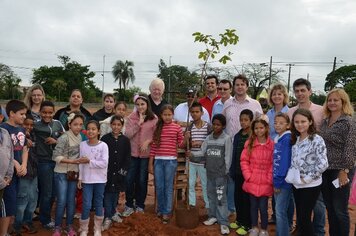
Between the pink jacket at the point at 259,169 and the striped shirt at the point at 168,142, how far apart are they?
3.61 ft

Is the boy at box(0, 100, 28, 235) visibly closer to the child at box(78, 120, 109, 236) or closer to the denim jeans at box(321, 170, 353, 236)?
the child at box(78, 120, 109, 236)

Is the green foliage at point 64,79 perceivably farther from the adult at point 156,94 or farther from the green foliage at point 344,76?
the adult at point 156,94

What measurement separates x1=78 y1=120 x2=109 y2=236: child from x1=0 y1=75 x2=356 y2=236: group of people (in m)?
0.01

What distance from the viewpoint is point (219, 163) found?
4.66 metres

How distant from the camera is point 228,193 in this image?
524 centimetres

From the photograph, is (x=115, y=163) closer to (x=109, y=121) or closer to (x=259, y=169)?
(x=109, y=121)

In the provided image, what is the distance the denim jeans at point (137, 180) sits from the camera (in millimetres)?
5105

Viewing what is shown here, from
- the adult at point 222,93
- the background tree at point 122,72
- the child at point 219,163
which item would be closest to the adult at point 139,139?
the child at point 219,163

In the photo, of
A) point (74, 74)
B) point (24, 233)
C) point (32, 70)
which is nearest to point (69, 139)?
point (24, 233)

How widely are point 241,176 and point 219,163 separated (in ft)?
1.14

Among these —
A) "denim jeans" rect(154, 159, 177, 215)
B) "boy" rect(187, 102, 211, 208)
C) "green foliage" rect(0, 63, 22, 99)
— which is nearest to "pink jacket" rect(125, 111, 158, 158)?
"denim jeans" rect(154, 159, 177, 215)

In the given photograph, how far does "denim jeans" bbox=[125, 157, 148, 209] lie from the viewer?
5.11 metres

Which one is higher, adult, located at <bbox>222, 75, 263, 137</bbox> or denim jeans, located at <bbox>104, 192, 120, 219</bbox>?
adult, located at <bbox>222, 75, 263, 137</bbox>

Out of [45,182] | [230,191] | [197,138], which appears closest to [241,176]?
[230,191]
